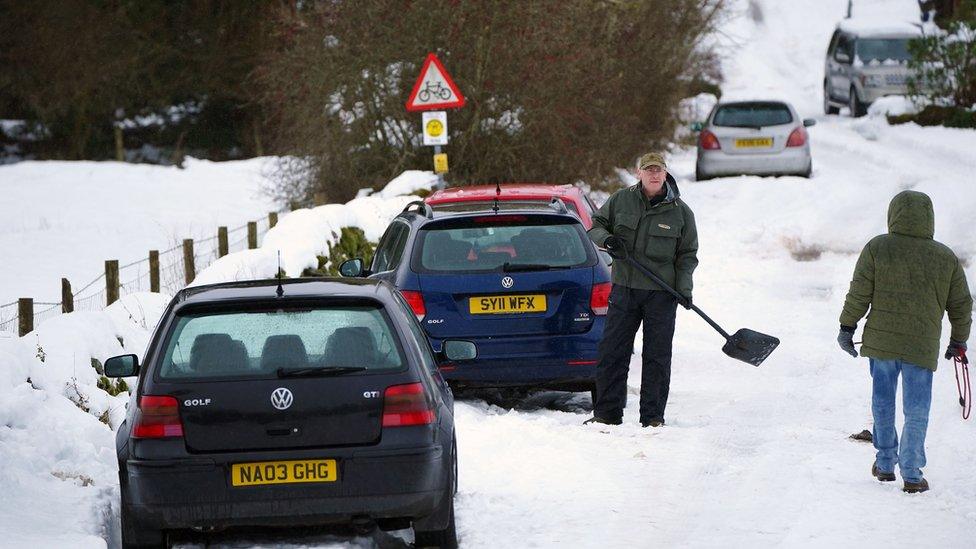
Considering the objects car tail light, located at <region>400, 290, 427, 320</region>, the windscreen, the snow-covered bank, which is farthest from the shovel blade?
the windscreen

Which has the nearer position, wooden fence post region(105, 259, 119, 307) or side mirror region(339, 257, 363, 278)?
side mirror region(339, 257, 363, 278)

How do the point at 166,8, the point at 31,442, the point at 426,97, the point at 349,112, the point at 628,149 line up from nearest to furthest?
the point at 31,442 < the point at 426,97 < the point at 349,112 < the point at 628,149 < the point at 166,8

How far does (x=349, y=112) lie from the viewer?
21078mm

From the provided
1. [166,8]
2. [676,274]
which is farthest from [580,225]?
[166,8]

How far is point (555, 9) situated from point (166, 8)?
2401cm

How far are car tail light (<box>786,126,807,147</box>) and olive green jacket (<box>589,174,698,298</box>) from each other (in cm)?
1574

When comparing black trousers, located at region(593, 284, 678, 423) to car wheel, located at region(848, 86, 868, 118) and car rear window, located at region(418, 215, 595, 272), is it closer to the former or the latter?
car rear window, located at region(418, 215, 595, 272)

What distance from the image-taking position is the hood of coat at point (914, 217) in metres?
7.69

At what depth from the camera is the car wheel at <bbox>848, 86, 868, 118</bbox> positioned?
1433 inches

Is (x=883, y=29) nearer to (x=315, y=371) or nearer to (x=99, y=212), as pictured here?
(x=99, y=212)

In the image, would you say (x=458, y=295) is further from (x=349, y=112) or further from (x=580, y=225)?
(x=349, y=112)

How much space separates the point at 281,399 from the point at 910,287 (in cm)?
342

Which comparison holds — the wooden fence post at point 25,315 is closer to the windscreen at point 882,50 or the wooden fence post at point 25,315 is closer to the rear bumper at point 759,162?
the rear bumper at point 759,162

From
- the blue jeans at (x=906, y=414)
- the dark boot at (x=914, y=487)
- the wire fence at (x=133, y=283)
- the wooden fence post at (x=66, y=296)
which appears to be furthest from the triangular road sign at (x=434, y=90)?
the dark boot at (x=914, y=487)
